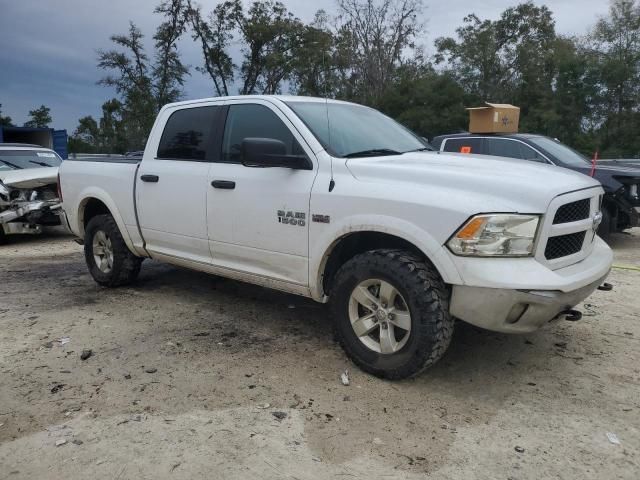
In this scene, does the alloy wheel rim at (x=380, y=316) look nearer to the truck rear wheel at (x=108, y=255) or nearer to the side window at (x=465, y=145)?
the truck rear wheel at (x=108, y=255)

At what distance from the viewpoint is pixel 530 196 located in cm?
304

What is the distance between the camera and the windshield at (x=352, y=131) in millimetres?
3848

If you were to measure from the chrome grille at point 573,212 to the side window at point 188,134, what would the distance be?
108 inches

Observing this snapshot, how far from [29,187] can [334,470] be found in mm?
7926

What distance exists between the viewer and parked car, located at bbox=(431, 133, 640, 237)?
749cm

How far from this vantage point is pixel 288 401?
322cm

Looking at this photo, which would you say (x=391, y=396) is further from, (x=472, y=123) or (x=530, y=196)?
(x=472, y=123)

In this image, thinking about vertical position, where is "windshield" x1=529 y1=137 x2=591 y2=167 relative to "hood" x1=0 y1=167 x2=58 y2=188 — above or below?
above

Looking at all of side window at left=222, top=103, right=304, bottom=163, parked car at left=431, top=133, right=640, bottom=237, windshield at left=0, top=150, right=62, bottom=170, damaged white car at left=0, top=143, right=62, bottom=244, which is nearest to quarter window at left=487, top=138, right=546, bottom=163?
parked car at left=431, top=133, right=640, bottom=237

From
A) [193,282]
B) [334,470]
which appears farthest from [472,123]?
[334,470]

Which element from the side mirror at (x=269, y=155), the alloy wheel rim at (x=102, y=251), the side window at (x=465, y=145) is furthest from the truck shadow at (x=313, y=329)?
the side window at (x=465, y=145)

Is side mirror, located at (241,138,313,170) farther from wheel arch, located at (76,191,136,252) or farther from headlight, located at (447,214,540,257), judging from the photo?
wheel arch, located at (76,191,136,252)

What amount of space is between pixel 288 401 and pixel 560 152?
6.85m

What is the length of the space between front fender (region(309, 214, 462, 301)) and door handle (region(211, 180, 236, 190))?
2.86ft
